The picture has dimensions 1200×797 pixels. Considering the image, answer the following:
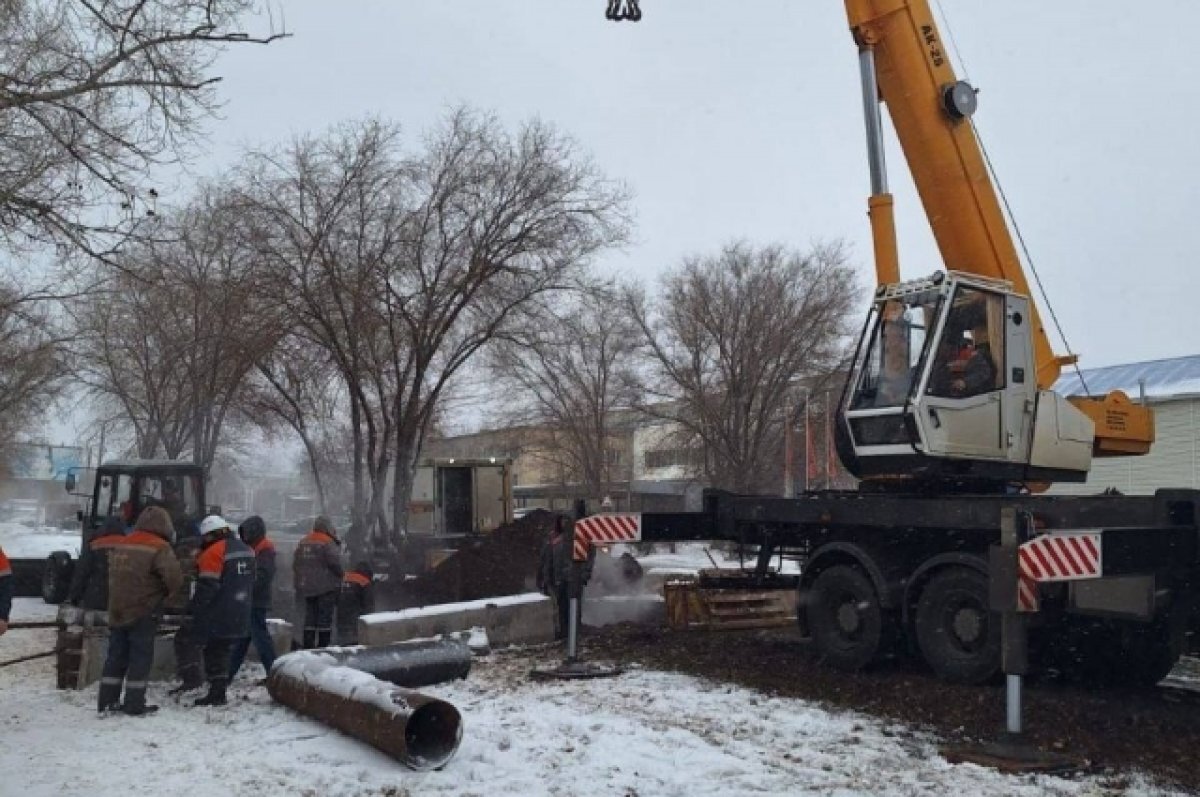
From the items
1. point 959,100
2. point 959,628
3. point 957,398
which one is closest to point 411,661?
point 959,628

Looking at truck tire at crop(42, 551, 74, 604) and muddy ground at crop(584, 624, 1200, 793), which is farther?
truck tire at crop(42, 551, 74, 604)

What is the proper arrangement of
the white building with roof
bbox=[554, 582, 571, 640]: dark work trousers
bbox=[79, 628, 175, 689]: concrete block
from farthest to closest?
1. the white building with roof
2. bbox=[554, 582, 571, 640]: dark work trousers
3. bbox=[79, 628, 175, 689]: concrete block

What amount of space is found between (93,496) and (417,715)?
41.5 ft

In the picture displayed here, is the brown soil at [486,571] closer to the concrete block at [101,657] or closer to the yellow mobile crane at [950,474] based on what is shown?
the yellow mobile crane at [950,474]

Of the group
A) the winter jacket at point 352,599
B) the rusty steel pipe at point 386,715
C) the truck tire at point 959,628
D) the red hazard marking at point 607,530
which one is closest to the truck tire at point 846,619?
the truck tire at point 959,628

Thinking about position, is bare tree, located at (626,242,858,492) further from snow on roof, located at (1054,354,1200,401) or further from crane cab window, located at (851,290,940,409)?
crane cab window, located at (851,290,940,409)

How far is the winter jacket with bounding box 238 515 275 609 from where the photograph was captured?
1077 cm

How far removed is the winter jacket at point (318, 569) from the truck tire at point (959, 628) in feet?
20.3

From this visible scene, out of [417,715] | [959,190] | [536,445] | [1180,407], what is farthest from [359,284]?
[536,445]

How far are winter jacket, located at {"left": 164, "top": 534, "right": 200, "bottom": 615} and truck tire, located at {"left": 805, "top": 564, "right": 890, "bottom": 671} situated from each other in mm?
5967

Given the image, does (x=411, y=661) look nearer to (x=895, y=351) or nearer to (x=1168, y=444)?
(x=895, y=351)

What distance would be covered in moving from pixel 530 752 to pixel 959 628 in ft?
14.4

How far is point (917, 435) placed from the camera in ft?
33.7

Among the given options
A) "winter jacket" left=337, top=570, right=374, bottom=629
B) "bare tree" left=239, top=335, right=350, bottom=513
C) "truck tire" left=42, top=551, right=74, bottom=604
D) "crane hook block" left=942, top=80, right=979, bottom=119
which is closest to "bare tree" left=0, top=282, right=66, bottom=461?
"bare tree" left=239, top=335, right=350, bottom=513
